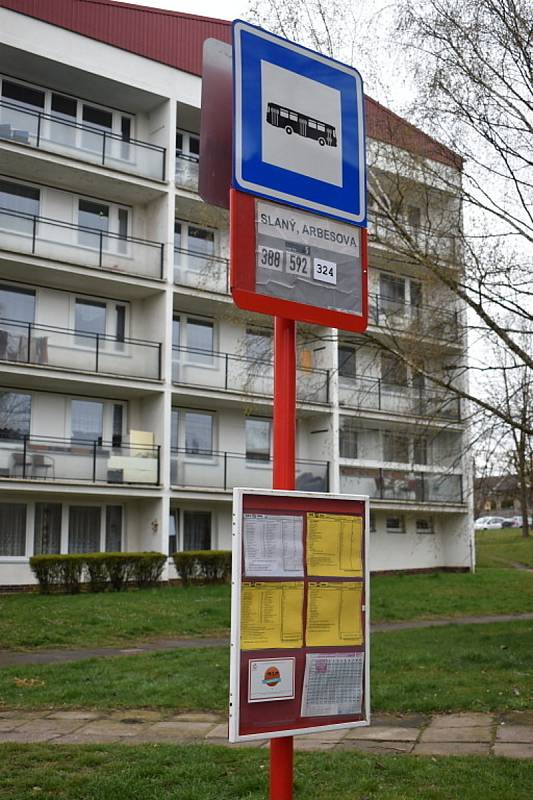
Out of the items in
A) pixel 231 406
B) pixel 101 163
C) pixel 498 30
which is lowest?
pixel 231 406

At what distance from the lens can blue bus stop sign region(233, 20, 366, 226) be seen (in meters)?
3.74

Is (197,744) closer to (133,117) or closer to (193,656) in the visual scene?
(193,656)

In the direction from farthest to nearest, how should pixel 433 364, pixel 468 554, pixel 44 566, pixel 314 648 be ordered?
pixel 468 554, pixel 44 566, pixel 433 364, pixel 314 648

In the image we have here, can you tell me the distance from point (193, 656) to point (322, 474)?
19.1 meters

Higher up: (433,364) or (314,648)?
(433,364)

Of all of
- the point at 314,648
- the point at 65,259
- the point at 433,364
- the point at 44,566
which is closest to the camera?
the point at 314,648

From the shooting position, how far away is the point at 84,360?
2636 centimetres

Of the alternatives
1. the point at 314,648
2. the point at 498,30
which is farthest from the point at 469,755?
the point at 498,30

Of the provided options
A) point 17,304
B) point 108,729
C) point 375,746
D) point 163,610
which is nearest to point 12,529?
point 17,304

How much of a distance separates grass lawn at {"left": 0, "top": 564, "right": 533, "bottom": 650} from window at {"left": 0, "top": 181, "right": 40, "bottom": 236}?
1036 cm

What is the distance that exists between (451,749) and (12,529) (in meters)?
19.8

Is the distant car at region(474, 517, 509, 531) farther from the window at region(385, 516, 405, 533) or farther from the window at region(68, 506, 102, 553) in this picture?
the window at region(68, 506, 102, 553)

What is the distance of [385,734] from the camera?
23.8ft

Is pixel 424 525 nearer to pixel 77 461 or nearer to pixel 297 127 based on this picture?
pixel 77 461
